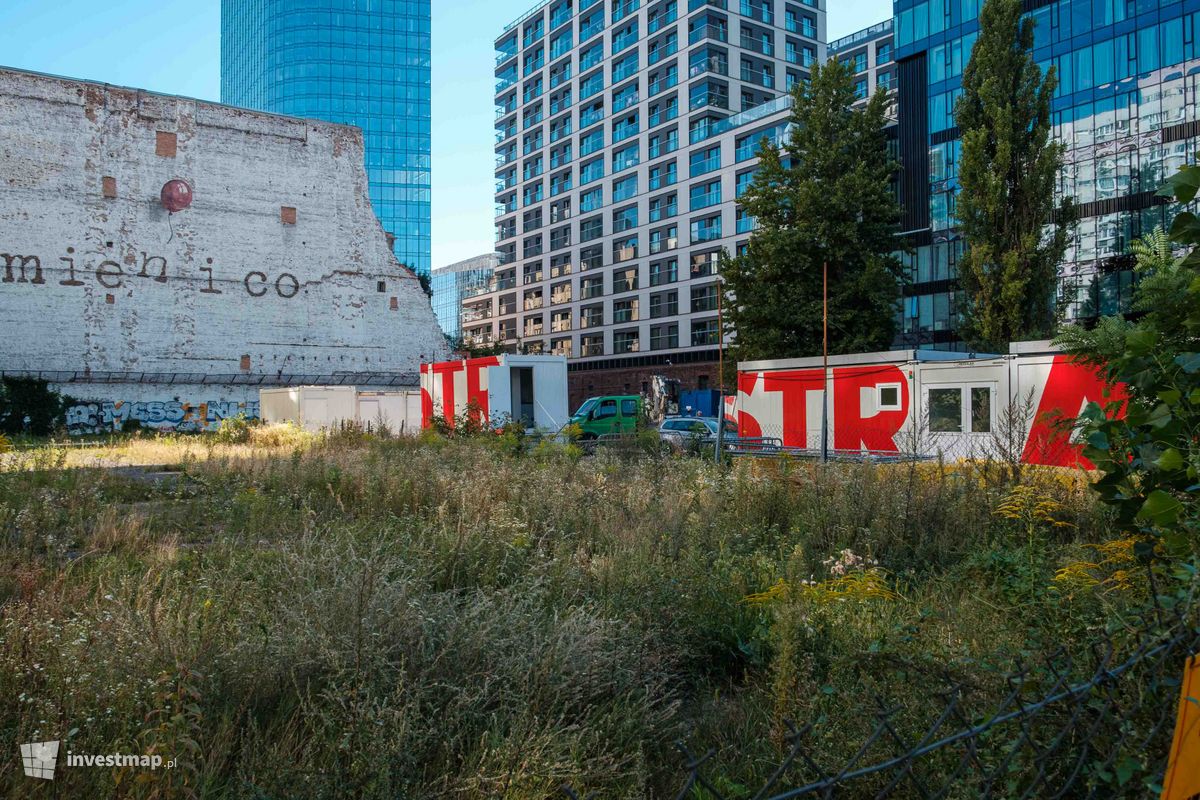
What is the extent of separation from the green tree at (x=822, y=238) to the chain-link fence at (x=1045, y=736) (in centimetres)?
2715

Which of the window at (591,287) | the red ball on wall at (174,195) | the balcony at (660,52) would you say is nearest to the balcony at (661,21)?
the balcony at (660,52)

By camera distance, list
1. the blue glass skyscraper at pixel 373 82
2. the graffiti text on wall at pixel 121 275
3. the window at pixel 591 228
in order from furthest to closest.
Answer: the blue glass skyscraper at pixel 373 82, the window at pixel 591 228, the graffiti text on wall at pixel 121 275

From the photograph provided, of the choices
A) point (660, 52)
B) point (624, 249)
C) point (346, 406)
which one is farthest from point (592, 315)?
point (346, 406)

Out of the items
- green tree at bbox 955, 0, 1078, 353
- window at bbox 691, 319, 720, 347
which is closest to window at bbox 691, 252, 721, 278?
window at bbox 691, 319, 720, 347

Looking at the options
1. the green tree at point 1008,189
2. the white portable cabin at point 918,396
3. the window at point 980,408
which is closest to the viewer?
the white portable cabin at point 918,396

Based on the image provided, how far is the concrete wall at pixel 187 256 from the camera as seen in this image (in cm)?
3341

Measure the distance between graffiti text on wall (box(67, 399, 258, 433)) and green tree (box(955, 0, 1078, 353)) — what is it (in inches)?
1087

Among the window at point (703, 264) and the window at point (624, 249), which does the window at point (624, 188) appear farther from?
the window at point (703, 264)

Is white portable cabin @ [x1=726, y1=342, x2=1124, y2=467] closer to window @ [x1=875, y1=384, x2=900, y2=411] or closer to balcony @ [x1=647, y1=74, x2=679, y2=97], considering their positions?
window @ [x1=875, y1=384, x2=900, y2=411]

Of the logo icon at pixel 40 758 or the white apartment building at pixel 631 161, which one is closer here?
the logo icon at pixel 40 758

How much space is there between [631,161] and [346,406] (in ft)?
146

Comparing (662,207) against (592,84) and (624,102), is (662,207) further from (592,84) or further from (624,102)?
(592,84)

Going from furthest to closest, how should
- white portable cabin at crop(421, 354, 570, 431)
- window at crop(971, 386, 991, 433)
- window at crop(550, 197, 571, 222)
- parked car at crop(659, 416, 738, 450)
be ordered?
1. window at crop(550, 197, 571, 222)
2. white portable cabin at crop(421, 354, 570, 431)
3. parked car at crop(659, 416, 738, 450)
4. window at crop(971, 386, 991, 433)

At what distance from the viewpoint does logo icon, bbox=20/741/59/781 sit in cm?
285
